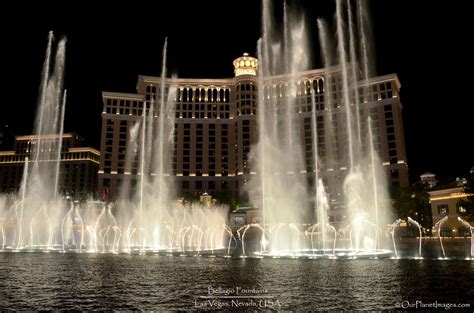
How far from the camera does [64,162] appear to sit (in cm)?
14088

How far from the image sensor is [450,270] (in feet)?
57.2

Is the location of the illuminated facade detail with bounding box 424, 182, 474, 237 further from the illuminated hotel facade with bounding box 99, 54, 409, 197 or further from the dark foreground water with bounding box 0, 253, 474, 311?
the dark foreground water with bounding box 0, 253, 474, 311

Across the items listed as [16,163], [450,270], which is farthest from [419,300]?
[16,163]

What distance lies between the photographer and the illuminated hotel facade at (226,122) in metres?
107

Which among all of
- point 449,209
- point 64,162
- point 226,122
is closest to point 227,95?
point 226,122

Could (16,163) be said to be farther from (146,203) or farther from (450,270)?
(450,270)

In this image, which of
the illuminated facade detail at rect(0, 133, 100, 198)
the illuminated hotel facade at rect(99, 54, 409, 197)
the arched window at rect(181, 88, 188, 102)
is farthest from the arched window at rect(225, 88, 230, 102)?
the illuminated facade detail at rect(0, 133, 100, 198)

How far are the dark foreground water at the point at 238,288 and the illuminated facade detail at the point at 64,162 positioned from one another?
397ft

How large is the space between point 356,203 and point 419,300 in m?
41.8

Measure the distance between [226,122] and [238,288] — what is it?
4364 inches

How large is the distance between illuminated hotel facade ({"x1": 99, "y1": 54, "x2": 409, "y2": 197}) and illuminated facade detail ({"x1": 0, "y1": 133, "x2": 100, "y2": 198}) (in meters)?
29.2

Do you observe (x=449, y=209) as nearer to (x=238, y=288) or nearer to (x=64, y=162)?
(x=238, y=288)

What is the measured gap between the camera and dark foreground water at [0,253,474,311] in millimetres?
10164

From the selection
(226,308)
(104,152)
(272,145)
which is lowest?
(226,308)
